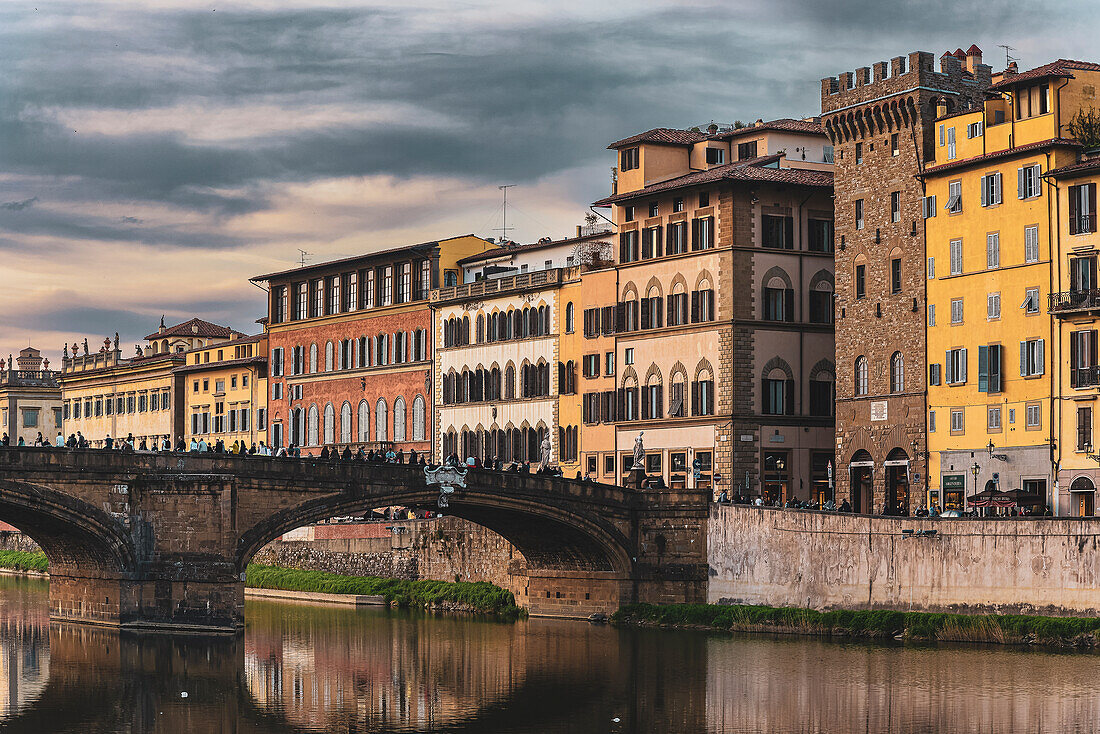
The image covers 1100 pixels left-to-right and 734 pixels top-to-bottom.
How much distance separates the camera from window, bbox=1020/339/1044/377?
70.6 meters

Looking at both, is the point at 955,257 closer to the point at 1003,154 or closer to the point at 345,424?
the point at 1003,154

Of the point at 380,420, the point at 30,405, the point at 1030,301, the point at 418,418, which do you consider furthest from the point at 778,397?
the point at 30,405

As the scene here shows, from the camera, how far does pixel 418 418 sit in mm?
107125

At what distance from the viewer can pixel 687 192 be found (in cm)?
8644

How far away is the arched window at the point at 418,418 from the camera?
106875mm

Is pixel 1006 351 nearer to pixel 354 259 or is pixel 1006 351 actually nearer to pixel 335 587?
pixel 335 587

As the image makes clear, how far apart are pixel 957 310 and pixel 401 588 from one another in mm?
27740

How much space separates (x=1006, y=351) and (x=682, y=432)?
59.0 ft

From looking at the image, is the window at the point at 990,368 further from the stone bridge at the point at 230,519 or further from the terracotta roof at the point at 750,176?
the terracotta roof at the point at 750,176

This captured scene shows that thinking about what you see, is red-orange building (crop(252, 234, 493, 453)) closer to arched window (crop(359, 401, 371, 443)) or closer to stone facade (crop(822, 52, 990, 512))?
arched window (crop(359, 401, 371, 443))

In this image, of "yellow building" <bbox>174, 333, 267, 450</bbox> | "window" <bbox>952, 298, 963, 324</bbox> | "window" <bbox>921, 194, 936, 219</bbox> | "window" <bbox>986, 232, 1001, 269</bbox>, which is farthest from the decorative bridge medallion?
"yellow building" <bbox>174, 333, 267, 450</bbox>

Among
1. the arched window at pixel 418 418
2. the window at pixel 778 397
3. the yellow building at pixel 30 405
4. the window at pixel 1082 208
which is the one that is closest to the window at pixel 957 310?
the window at pixel 1082 208

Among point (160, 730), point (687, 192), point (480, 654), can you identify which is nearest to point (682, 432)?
point (687, 192)

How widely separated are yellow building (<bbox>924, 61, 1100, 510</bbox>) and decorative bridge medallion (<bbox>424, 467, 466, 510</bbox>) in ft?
57.2
